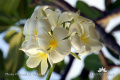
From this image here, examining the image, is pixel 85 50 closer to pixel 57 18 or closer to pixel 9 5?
pixel 57 18

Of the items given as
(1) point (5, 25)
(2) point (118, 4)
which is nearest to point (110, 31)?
(2) point (118, 4)

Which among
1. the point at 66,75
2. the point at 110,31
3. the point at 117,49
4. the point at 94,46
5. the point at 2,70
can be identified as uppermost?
the point at 94,46

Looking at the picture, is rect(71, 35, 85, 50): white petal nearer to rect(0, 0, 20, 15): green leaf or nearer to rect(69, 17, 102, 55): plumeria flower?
rect(69, 17, 102, 55): plumeria flower

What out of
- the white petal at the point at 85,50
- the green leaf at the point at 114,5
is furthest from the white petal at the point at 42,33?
the green leaf at the point at 114,5

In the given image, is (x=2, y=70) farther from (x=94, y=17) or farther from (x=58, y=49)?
(x=58, y=49)

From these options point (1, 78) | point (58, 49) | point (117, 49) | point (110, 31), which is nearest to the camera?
point (58, 49)

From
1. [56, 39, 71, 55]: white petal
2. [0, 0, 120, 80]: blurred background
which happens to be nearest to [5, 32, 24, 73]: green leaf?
[0, 0, 120, 80]: blurred background

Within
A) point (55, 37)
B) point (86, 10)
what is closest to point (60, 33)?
point (55, 37)
